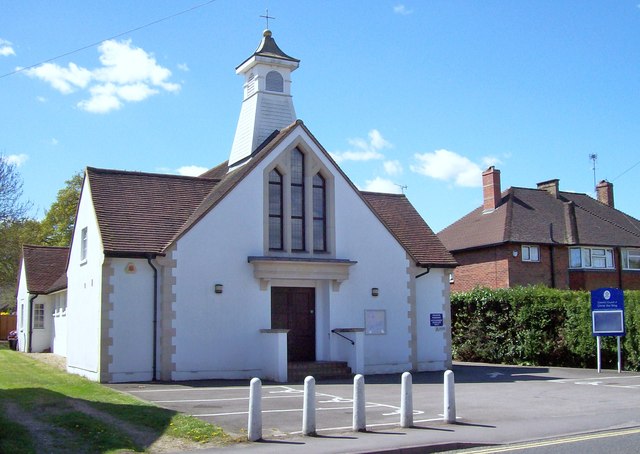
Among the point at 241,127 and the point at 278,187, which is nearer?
the point at 278,187

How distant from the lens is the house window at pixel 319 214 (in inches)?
931

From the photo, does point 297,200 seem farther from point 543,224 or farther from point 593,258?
point 593,258

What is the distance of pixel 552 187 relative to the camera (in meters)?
45.1

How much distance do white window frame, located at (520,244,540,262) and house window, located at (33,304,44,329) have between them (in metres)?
25.4

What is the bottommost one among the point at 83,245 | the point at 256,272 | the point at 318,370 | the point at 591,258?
the point at 318,370

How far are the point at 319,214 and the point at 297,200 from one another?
0.87 metres

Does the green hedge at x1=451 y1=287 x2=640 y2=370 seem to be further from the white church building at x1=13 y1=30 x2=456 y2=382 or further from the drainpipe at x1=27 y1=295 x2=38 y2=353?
the drainpipe at x1=27 y1=295 x2=38 y2=353

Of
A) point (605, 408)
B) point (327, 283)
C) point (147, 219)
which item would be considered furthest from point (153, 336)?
point (605, 408)

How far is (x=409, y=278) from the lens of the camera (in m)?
24.9

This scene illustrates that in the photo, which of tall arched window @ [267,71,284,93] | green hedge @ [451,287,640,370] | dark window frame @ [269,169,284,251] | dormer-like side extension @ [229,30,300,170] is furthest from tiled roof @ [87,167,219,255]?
green hedge @ [451,287,640,370]

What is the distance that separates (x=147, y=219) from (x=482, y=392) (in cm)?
1087

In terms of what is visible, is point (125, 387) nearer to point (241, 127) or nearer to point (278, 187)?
point (278, 187)

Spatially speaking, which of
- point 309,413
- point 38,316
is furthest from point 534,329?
point 38,316

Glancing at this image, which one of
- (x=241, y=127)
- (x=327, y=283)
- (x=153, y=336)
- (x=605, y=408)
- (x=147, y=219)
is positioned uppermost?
(x=241, y=127)
